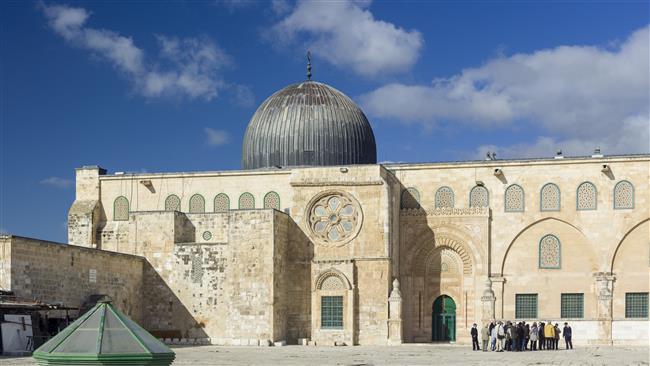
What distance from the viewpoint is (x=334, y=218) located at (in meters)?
34.3

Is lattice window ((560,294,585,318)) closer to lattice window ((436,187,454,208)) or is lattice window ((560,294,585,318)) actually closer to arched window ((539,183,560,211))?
arched window ((539,183,560,211))

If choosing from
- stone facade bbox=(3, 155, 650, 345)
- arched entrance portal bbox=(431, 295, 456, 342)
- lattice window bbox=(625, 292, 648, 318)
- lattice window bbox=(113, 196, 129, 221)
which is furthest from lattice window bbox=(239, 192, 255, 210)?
lattice window bbox=(625, 292, 648, 318)

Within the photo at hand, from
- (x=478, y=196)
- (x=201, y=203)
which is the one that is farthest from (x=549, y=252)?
(x=201, y=203)

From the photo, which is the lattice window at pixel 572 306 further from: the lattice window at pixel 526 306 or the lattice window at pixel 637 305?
the lattice window at pixel 637 305

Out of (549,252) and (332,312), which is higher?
(549,252)

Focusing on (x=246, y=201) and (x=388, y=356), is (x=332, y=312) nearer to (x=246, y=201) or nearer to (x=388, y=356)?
(x=246, y=201)

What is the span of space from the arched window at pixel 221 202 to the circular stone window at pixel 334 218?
3.95 m

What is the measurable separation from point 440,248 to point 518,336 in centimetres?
571

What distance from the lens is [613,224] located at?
33.7 metres

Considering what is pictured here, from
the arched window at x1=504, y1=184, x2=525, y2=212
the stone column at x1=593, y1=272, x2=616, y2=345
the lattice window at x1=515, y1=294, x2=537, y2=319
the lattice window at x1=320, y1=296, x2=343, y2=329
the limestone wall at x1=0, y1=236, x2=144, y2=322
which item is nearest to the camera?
the limestone wall at x1=0, y1=236, x2=144, y2=322

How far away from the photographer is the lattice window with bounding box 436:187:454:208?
35.5 metres

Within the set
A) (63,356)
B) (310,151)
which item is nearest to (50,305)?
(310,151)

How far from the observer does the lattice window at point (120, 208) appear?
3722cm

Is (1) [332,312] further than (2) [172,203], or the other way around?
(2) [172,203]
